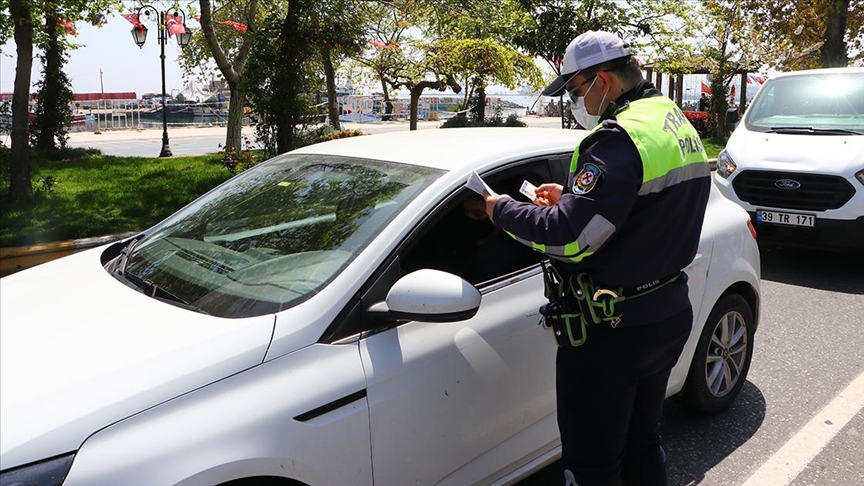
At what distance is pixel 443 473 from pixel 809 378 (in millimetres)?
3068

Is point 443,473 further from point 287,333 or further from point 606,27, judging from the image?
point 606,27

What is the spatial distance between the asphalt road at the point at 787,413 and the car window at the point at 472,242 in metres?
1.09

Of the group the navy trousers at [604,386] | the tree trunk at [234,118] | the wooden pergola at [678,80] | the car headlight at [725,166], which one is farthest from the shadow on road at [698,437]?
the wooden pergola at [678,80]

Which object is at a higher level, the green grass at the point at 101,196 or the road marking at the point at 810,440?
the green grass at the point at 101,196

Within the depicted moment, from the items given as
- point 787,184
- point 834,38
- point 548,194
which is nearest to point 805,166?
point 787,184

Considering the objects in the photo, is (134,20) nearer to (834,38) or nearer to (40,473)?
(834,38)

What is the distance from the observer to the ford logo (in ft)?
22.4

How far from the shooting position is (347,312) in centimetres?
227

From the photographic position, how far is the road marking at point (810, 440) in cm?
335

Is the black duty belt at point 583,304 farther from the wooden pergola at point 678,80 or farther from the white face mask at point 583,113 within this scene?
the wooden pergola at point 678,80

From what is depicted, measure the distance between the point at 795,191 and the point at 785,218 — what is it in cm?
27

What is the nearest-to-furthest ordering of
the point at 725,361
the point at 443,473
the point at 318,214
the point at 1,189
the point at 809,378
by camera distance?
the point at 443,473 → the point at 318,214 → the point at 725,361 → the point at 809,378 → the point at 1,189

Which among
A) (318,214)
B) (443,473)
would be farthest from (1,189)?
(443,473)

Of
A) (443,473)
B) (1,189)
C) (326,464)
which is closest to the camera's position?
(326,464)
